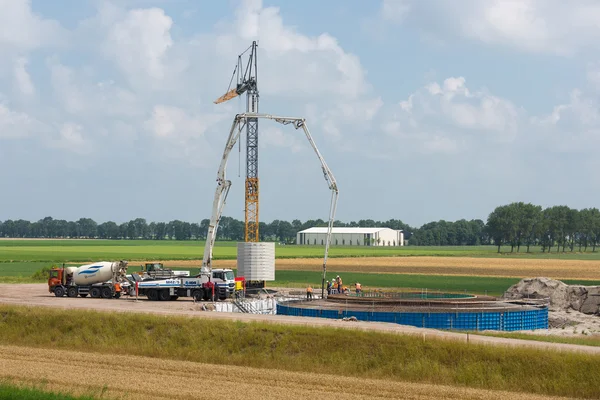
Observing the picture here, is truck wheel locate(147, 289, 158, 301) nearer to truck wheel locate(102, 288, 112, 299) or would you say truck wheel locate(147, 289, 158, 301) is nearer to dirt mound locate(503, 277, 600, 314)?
truck wheel locate(102, 288, 112, 299)

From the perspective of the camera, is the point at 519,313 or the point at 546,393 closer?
the point at 546,393

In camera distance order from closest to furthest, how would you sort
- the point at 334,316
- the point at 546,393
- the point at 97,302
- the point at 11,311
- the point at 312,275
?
the point at 546,393 → the point at 11,311 → the point at 334,316 → the point at 97,302 → the point at 312,275

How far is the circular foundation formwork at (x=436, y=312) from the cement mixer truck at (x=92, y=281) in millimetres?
12959

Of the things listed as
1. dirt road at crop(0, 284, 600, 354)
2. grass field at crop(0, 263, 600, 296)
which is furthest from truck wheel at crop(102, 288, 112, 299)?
grass field at crop(0, 263, 600, 296)

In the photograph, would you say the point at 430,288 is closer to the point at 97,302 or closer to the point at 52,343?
the point at 97,302

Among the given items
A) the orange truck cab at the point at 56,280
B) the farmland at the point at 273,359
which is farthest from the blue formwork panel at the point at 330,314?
the orange truck cab at the point at 56,280

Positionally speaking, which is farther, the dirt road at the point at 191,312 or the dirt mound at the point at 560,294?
the dirt mound at the point at 560,294

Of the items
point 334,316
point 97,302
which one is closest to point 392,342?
point 334,316

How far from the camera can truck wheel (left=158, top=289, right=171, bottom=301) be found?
5662cm

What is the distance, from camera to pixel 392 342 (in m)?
30.6

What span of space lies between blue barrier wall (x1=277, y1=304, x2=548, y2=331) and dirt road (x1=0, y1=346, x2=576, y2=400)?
62.2 feet

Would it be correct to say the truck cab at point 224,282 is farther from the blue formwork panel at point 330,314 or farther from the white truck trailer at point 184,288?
the blue formwork panel at point 330,314

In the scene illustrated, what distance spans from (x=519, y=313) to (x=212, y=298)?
20256 millimetres

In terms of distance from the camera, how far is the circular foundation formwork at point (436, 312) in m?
46.1
